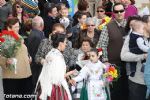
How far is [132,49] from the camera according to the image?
20.4 feet

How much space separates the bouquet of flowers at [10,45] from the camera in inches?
247

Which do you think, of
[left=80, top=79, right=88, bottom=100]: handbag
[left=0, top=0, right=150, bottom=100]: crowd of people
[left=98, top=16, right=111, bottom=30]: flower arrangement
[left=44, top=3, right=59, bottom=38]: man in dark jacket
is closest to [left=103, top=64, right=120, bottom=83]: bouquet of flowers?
[left=0, top=0, right=150, bottom=100]: crowd of people

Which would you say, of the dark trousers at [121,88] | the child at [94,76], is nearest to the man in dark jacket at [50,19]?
the dark trousers at [121,88]

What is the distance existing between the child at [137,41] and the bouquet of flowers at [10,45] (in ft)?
5.47

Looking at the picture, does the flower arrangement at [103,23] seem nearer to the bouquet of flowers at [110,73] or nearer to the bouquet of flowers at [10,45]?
the bouquet of flowers at [110,73]

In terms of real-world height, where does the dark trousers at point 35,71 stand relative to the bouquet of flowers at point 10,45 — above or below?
below

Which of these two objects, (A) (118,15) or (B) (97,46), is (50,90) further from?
(A) (118,15)

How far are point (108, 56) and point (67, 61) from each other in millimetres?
749

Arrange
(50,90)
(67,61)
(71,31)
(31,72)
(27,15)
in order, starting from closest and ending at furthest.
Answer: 1. (50,90)
2. (67,61)
3. (31,72)
4. (71,31)
5. (27,15)

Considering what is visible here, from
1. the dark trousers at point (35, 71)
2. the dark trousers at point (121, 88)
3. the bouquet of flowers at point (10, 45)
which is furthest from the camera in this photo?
the dark trousers at point (35, 71)

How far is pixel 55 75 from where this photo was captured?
19.9 feet

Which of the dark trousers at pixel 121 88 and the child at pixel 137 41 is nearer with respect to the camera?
the child at pixel 137 41

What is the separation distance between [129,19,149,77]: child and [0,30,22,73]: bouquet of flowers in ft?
5.47

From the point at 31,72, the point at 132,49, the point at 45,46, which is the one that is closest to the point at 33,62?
the point at 31,72
